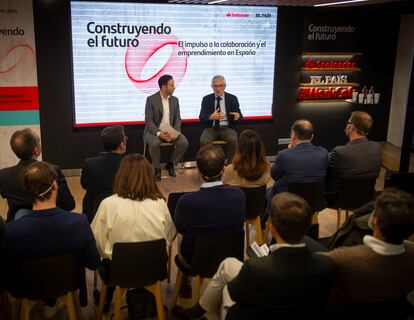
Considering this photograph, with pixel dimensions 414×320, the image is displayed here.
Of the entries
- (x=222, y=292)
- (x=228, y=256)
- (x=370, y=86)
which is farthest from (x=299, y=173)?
(x=370, y=86)

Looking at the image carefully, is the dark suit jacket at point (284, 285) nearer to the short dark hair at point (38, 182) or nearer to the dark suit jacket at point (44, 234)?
the dark suit jacket at point (44, 234)

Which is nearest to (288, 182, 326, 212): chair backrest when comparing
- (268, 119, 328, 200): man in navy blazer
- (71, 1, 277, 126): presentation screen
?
A: (268, 119, 328, 200): man in navy blazer

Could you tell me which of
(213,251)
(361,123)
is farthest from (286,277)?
(361,123)

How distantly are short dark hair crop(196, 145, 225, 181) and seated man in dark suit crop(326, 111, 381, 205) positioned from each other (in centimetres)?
160

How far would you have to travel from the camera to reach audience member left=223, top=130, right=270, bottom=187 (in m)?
3.89

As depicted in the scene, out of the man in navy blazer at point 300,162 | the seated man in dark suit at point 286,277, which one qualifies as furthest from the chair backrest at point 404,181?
the seated man in dark suit at point 286,277

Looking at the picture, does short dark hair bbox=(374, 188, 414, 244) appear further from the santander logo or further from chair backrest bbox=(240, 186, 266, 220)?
the santander logo

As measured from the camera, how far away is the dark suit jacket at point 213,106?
22.1ft

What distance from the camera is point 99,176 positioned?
3.67 metres

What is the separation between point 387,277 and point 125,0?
5375mm

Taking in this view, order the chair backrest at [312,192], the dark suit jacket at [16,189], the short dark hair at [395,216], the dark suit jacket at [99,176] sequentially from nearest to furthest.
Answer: the short dark hair at [395,216] < the dark suit jacket at [16,189] < the dark suit jacket at [99,176] < the chair backrest at [312,192]

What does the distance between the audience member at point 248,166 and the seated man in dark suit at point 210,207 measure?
88cm

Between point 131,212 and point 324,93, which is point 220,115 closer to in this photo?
point 324,93

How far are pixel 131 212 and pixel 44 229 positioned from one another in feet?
1.71
